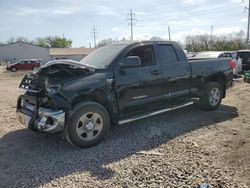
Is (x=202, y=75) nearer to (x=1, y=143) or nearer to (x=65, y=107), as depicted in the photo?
(x=65, y=107)

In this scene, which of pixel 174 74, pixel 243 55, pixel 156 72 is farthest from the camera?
pixel 243 55

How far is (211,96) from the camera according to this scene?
23.0 ft

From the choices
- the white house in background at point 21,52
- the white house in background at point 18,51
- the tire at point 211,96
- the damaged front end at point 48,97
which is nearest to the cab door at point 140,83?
the damaged front end at point 48,97

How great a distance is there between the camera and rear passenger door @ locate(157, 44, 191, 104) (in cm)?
588

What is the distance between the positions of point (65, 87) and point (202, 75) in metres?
3.62

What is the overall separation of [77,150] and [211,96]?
393 centimetres

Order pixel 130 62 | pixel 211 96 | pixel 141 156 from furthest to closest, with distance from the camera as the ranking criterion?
1. pixel 211 96
2. pixel 130 62
3. pixel 141 156

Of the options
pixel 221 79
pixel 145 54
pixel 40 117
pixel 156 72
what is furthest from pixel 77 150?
pixel 221 79

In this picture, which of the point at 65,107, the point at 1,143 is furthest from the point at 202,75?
the point at 1,143

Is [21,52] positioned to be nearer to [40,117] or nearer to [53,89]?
[40,117]

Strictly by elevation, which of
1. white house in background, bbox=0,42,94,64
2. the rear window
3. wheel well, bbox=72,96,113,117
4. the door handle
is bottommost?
wheel well, bbox=72,96,113,117

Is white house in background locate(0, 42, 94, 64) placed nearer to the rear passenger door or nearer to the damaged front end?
the rear passenger door

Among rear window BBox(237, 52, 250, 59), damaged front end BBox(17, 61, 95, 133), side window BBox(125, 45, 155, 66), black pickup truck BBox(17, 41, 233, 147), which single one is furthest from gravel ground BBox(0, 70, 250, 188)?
rear window BBox(237, 52, 250, 59)

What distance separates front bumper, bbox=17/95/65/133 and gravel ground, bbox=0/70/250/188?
1.53 ft
